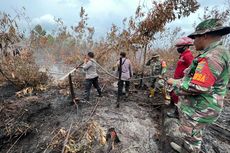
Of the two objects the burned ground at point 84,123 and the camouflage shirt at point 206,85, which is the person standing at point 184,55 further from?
the camouflage shirt at point 206,85

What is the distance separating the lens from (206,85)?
6.15 feet

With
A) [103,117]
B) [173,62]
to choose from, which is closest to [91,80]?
[103,117]

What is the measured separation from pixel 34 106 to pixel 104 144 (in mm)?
2645

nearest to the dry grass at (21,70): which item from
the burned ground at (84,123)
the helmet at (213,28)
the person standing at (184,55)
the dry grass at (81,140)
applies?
→ the burned ground at (84,123)

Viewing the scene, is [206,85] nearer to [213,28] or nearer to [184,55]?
[213,28]

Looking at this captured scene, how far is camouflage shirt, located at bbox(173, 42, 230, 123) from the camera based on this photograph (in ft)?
6.19

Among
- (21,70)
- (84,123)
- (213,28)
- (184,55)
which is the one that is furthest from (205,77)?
(21,70)

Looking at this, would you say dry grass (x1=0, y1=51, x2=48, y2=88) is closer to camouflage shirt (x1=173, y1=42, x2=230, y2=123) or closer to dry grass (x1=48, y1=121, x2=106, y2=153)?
dry grass (x1=48, y1=121, x2=106, y2=153)

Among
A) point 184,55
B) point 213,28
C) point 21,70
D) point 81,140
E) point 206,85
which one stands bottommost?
point 81,140

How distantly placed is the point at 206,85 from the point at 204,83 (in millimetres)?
30

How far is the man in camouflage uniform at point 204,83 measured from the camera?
6.23ft

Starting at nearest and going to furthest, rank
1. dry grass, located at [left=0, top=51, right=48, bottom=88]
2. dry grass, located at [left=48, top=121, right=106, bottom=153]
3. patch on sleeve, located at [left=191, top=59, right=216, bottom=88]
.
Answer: patch on sleeve, located at [left=191, top=59, right=216, bottom=88], dry grass, located at [left=48, top=121, right=106, bottom=153], dry grass, located at [left=0, top=51, right=48, bottom=88]

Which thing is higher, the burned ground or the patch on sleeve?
the patch on sleeve

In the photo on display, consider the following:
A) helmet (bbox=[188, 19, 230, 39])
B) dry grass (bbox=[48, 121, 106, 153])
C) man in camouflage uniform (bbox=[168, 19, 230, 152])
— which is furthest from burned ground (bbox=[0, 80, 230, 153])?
helmet (bbox=[188, 19, 230, 39])
